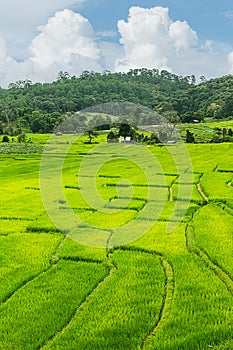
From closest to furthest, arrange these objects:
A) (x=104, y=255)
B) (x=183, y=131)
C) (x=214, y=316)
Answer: (x=214, y=316) → (x=104, y=255) → (x=183, y=131)

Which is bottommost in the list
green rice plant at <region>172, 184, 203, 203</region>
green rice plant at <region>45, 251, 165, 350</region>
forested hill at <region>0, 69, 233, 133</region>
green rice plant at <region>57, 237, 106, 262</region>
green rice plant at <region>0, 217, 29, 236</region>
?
green rice plant at <region>0, 217, 29, 236</region>

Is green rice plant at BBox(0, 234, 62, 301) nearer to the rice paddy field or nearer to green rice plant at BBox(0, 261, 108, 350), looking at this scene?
the rice paddy field

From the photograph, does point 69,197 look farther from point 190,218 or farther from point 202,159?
point 202,159

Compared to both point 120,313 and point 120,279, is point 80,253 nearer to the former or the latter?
point 120,279

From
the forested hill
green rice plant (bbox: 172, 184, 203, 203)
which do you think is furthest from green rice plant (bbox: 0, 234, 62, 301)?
the forested hill

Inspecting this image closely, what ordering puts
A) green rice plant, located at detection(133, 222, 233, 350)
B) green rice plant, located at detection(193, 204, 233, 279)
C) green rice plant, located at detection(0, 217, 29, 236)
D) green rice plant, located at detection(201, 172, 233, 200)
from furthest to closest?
green rice plant, located at detection(201, 172, 233, 200), green rice plant, located at detection(0, 217, 29, 236), green rice plant, located at detection(193, 204, 233, 279), green rice plant, located at detection(133, 222, 233, 350)

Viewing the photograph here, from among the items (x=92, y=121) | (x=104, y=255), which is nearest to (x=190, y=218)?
(x=104, y=255)
